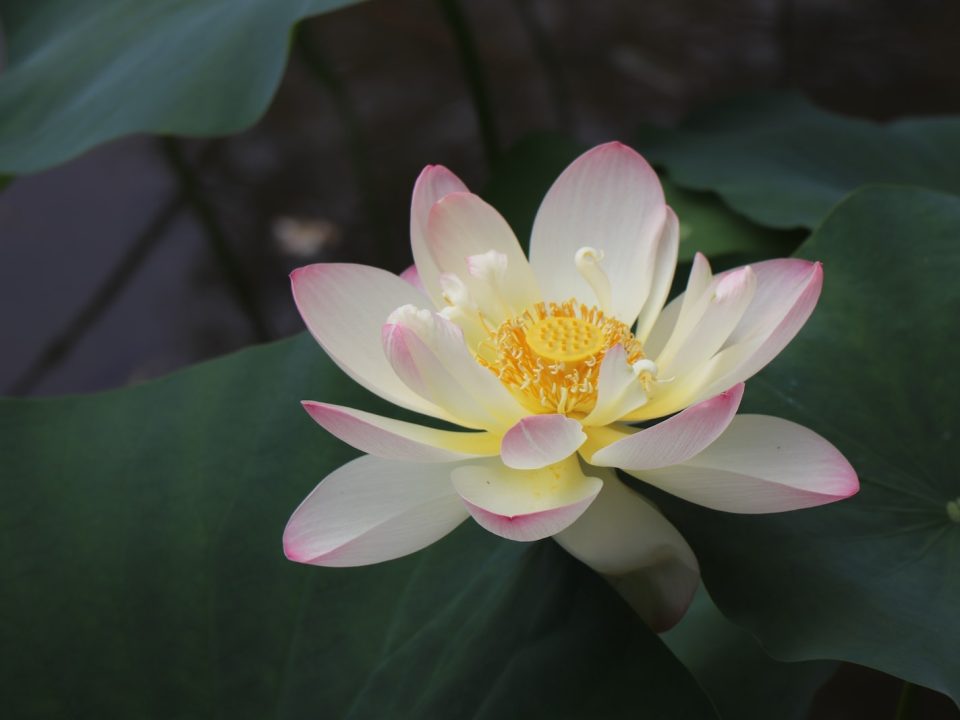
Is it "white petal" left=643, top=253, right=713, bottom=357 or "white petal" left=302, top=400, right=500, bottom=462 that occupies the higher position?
"white petal" left=302, top=400, right=500, bottom=462

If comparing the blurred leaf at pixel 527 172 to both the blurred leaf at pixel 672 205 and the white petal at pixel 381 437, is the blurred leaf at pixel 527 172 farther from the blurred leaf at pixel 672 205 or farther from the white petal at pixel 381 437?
the white petal at pixel 381 437

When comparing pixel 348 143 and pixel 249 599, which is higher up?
pixel 249 599

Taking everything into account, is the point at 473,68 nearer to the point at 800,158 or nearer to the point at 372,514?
the point at 800,158

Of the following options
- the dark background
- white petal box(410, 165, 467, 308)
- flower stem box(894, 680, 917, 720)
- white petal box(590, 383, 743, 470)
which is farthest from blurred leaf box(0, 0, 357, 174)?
the dark background

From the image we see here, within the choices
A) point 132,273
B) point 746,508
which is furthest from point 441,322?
point 132,273

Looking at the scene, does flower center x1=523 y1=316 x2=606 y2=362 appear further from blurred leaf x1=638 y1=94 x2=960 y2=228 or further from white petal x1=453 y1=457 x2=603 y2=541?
blurred leaf x1=638 y1=94 x2=960 y2=228

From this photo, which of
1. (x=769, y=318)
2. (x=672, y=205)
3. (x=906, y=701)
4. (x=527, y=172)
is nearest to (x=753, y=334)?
(x=769, y=318)

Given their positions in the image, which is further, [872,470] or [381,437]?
[872,470]
